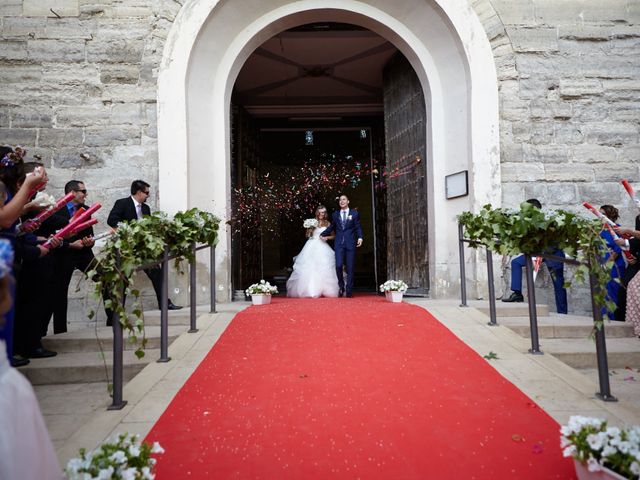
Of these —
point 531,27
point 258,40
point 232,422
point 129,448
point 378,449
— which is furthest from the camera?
point 258,40

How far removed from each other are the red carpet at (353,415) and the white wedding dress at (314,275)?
3.57m

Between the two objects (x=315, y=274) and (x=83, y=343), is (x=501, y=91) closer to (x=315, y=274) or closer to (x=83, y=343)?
(x=315, y=274)

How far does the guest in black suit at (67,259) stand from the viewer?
5.20m

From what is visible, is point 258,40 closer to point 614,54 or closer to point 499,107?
point 499,107

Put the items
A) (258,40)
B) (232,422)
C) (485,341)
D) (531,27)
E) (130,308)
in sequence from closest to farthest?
(232,422) → (485,341) → (130,308) → (531,27) → (258,40)

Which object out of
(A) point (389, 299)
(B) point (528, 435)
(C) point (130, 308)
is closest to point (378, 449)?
(B) point (528, 435)

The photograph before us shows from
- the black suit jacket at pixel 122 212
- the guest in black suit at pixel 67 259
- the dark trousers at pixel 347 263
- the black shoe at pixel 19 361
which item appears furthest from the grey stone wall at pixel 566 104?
the black shoe at pixel 19 361

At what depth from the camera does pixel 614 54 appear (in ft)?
23.3

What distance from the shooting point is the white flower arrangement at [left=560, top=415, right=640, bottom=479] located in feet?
6.64

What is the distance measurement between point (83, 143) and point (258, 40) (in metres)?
2.91

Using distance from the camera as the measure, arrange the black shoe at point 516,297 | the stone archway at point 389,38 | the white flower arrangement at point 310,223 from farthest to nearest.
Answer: the white flower arrangement at point 310,223
the stone archway at point 389,38
the black shoe at point 516,297

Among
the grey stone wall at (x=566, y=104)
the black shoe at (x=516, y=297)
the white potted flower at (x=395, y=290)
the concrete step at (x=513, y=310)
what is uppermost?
the grey stone wall at (x=566, y=104)

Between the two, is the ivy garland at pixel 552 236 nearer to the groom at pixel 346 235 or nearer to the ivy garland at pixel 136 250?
the ivy garland at pixel 136 250

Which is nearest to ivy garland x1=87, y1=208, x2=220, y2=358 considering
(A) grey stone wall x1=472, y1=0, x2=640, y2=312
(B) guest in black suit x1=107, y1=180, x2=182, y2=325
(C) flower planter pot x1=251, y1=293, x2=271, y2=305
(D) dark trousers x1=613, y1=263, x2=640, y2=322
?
(B) guest in black suit x1=107, y1=180, x2=182, y2=325
